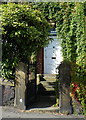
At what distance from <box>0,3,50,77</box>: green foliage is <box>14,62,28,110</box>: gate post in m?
0.26

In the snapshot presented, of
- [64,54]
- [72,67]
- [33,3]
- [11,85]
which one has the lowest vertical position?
[11,85]

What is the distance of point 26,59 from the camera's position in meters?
6.82

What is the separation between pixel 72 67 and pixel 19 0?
5663 mm

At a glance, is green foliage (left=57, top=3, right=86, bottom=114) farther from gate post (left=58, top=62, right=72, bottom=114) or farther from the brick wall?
gate post (left=58, top=62, right=72, bottom=114)

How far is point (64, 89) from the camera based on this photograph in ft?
20.6

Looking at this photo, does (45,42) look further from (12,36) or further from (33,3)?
(33,3)

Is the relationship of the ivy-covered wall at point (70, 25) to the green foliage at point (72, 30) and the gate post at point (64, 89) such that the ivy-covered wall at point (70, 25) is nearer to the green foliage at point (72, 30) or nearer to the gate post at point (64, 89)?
the green foliage at point (72, 30)

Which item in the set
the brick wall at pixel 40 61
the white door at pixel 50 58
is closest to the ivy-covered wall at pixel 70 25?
the white door at pixel 50 58

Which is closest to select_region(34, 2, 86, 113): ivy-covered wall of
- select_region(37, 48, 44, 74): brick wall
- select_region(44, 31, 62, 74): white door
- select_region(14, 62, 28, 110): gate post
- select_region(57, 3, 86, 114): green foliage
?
select_region(57, 3, 86, 114): green foliage

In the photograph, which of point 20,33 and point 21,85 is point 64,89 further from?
point 20,33

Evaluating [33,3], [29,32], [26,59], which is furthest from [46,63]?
[29,32]

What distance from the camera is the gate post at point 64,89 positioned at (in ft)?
20.2

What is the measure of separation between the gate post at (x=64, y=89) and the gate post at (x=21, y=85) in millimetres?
1181

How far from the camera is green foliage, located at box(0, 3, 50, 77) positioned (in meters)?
6.15
